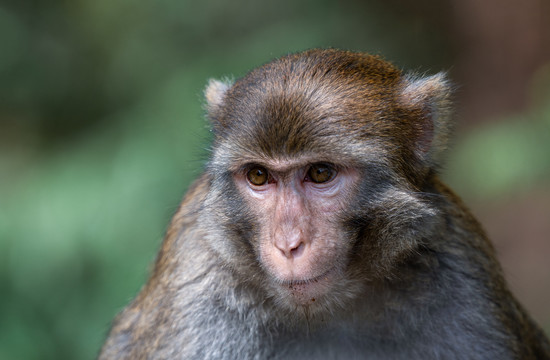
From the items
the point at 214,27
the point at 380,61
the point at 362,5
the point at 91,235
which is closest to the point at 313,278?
the point at 380,61

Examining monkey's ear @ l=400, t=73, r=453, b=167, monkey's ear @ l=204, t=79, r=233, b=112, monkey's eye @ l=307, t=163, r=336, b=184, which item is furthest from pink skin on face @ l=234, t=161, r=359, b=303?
monkey's ear @ l=204, t=79, r=233, b=112

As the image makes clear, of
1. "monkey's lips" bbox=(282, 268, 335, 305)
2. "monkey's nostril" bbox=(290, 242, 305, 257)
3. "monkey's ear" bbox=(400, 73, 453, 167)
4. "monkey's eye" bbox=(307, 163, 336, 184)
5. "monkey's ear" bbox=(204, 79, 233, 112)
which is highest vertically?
"monkey's ear" bbox=(204, 79, 233, 112)

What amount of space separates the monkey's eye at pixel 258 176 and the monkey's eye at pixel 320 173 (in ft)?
1.05

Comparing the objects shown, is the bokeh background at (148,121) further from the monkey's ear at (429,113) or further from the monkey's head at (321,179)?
the monkey's ear at (429,113)

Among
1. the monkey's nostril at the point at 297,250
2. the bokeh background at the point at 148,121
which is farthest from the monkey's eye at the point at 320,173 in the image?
the bokeh background at the point at 148,121

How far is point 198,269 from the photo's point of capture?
5.63m

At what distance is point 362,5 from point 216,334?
8816 millimetres

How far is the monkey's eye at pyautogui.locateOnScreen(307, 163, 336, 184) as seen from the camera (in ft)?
16.5

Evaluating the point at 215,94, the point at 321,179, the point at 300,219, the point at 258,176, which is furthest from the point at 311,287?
the point at 215,94

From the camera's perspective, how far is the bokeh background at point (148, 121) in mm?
9367

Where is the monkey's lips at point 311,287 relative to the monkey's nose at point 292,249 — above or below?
below

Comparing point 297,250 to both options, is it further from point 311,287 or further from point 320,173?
point 320,173

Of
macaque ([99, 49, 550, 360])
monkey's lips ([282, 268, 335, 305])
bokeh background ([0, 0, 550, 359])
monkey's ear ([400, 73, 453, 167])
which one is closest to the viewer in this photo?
monkey's lips ([282, 268, 335, 305])

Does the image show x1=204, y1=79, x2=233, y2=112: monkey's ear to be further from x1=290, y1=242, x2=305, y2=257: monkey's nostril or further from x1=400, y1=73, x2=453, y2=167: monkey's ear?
x1=290, y1=242, x2=305, y2=257: monkey's nostril
